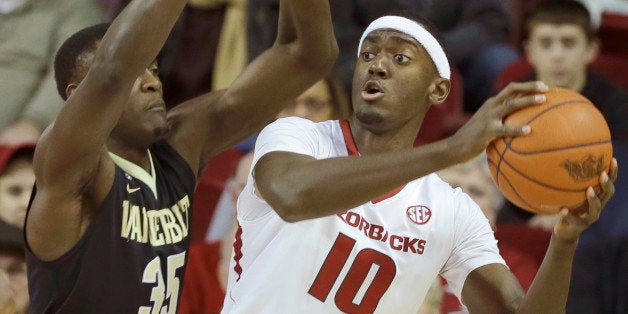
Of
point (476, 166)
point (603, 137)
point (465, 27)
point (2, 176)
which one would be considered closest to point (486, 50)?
point (465, 27)

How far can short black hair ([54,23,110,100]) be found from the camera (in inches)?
165

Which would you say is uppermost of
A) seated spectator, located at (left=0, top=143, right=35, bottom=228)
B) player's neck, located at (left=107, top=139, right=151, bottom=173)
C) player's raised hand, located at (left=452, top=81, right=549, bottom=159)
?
player's raised hand, located at (left=452, top=81, right=549, bottom=159)

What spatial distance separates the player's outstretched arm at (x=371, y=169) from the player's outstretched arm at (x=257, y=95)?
67 cm

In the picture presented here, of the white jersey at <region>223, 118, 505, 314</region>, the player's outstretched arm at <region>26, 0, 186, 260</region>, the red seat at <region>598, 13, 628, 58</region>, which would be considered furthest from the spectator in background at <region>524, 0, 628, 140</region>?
the player's outstretched arm at <region>26, 0, 186, 260</region>

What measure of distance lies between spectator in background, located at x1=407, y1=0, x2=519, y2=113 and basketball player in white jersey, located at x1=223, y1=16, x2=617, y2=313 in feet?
8.82

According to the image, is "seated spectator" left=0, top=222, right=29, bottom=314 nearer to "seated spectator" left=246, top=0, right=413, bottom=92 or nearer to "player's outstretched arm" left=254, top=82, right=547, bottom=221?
"seated spectator" left=246, top=0, right=413, bottom=92

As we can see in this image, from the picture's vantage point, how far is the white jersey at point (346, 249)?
13.7 ft

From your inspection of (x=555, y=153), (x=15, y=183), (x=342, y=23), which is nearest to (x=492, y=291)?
(x=555, y=153)

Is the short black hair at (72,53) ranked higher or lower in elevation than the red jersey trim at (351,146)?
higher

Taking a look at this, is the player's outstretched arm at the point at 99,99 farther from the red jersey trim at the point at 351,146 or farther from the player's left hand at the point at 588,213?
the player's left hand at the point at 588,213

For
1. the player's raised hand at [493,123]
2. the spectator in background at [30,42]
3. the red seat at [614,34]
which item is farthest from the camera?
the red seat at [614,34]

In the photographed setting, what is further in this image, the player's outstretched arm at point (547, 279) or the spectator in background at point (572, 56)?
the spectator in background at point (572, 56)

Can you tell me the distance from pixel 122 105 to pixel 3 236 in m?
2.07

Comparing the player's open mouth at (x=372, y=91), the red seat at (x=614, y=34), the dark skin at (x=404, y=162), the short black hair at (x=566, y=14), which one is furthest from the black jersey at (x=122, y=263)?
the red seat at (x=614, y=34)
